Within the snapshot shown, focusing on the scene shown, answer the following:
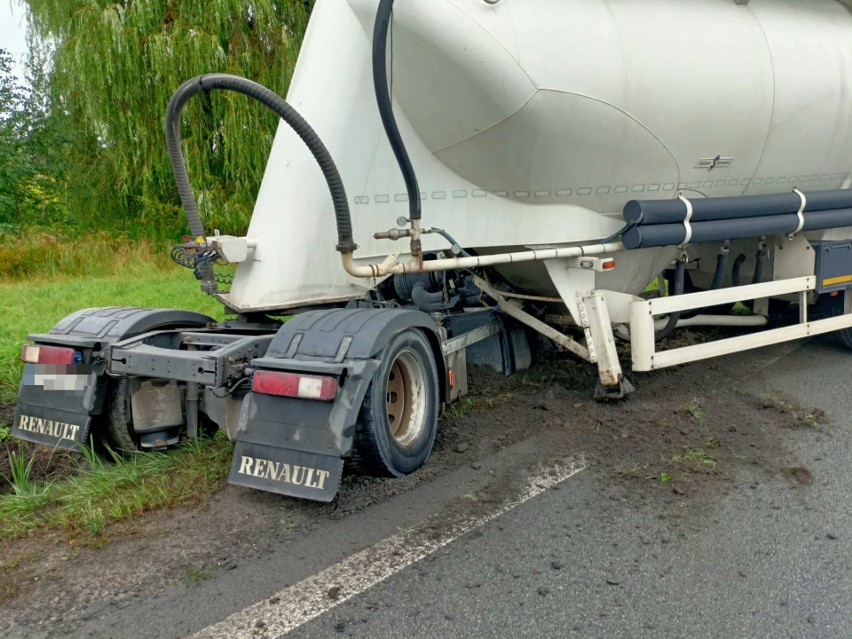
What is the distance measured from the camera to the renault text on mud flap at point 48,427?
4.03 m

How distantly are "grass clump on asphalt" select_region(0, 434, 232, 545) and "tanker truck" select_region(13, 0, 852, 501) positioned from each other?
166 mm

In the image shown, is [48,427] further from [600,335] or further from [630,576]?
[600,335]

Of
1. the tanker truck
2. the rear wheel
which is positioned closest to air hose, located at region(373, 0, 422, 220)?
the tanker truck

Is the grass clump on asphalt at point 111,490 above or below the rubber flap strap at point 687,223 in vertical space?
below

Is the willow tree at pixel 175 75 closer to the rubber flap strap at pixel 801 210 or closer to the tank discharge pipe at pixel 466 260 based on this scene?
the tank discharge pipe at pixel 466 260

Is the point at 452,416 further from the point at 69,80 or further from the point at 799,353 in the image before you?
the point at 69,80

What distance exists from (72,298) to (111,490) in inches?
253

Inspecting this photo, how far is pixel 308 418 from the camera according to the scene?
11.0 ft

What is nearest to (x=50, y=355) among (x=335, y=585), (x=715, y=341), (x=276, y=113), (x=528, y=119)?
(x=276, y=113)

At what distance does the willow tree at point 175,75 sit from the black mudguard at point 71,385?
8735 millimetres

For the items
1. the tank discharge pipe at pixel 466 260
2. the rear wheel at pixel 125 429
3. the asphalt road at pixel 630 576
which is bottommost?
the asphalt road at pixel 630 576

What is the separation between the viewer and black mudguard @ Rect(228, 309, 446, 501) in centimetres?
329

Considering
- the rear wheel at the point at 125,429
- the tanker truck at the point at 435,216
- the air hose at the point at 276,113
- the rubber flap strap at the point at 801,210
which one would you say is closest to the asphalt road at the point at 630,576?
the tanker truck at the point at 435,216

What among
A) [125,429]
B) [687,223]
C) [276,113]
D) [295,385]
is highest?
[276,113]
